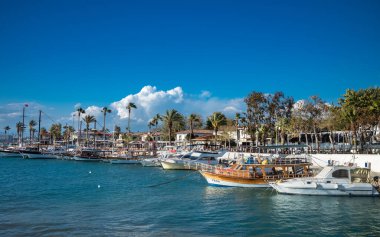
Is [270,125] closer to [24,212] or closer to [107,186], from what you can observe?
[107,186]

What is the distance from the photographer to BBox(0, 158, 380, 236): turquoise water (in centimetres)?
1942

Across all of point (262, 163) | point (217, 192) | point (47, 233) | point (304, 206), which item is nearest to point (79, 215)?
point (47, 233)

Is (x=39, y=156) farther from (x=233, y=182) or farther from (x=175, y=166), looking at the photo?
(x=233, y=182)

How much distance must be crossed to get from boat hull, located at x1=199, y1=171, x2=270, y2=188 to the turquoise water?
778 millimetres

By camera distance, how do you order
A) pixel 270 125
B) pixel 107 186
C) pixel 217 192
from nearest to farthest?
pixel 217 192, pixel 107 186, pixel 270 125

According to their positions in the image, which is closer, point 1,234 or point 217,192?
point 1,234

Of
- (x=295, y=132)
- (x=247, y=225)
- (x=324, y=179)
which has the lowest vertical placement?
(x=247, y=225)

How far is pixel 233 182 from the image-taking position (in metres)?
34.8

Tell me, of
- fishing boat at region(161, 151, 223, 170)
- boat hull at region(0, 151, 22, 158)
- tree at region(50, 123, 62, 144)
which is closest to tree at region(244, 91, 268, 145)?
fishing boat at region(161, 151, 223, 170)

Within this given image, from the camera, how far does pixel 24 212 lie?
80.1ft

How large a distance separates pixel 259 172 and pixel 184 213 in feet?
42.5

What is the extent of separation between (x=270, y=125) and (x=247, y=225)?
52.8 meters

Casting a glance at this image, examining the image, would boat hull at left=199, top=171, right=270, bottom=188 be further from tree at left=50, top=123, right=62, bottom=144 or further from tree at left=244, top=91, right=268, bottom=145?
tree at left=50, top=123, right=62, bottom=144

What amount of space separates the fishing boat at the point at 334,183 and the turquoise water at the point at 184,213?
673mm
